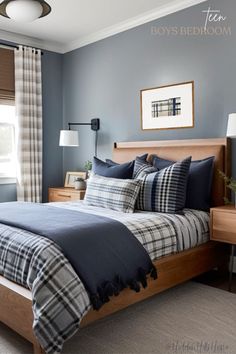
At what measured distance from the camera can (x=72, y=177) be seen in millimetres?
4766

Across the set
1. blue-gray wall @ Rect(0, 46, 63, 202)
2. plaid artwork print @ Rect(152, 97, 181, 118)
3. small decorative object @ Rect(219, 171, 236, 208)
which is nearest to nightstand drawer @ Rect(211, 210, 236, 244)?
small decorative object @ Rect(219, 171, 236, 208)

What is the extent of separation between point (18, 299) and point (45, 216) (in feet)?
2.33

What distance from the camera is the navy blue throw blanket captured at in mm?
2002

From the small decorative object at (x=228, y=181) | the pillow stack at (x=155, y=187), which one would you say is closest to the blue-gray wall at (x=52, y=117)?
the pillow stack at (x=155, y=187)

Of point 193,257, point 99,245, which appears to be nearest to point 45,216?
point 99,245

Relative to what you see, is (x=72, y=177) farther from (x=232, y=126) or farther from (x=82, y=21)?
(x=232, y=126)

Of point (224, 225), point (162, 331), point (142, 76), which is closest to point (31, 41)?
point (142, 76)

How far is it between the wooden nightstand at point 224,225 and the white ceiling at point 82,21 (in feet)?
6.69

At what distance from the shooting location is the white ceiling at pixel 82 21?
11.7 feet

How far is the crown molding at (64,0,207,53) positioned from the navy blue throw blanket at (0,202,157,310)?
2363 millimetres

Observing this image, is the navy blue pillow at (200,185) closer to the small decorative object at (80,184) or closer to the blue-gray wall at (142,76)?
the blue-gray wall at (142,76)

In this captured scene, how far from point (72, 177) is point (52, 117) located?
36.0 inches

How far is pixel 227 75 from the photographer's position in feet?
10.6

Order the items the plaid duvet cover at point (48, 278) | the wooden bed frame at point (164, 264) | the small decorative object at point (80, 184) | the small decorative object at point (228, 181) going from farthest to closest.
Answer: the small decorative object at point (80, 184), the small decorative object at point (228, 181), the wooden bed frame at point (164, 264), the plaid duvet cover at point (48, 278)
